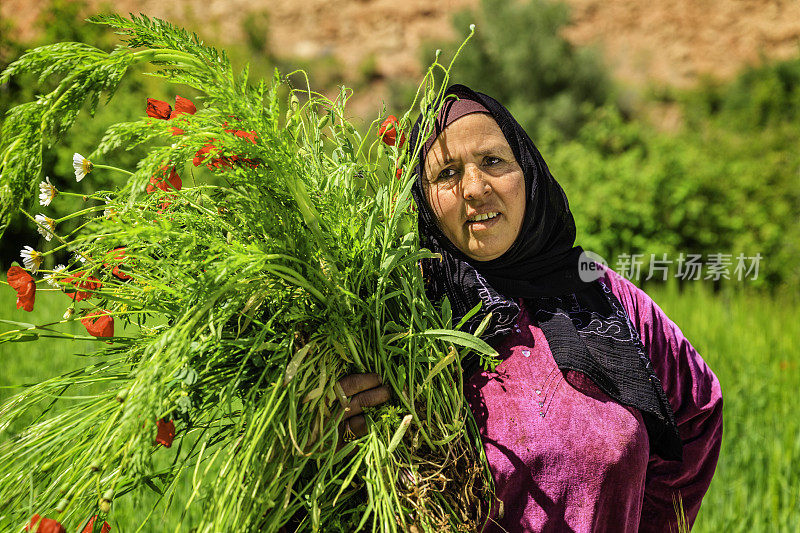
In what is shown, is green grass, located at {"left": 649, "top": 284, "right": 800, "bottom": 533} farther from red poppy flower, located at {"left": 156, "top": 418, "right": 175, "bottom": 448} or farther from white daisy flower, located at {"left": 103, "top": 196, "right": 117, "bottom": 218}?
white daisy flower, located at {"left": 103, "top": 196, "right": 117, "bottom": 218}

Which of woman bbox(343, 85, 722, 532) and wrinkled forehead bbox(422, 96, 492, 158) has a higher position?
wrinkled forehead bbox(422, 96, 492, 158)

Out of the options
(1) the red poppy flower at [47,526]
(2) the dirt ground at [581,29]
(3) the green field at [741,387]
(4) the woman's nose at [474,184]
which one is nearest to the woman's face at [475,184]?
(4) the woman's nose at [474,184]

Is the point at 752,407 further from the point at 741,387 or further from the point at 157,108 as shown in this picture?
the point at 157,108

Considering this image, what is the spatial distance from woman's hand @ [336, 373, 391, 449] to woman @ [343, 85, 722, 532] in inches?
11.3

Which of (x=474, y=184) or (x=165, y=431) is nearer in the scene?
(x=165, y=431)

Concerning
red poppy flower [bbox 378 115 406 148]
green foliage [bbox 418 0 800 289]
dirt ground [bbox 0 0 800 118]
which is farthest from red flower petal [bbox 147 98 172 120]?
dirt ground [bbox 0 0 800 118]

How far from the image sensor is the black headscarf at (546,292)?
1234mm

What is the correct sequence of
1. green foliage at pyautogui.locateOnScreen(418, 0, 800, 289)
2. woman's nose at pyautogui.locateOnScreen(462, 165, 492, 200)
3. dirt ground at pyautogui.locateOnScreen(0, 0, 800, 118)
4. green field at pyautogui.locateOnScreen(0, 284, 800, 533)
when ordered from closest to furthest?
woman's nose at pyautogui.locateOnScreen(462, 165, 492, 200)
green field at pyautogui.locateOnScreen(0, 284, 800, 533)
green foliage at pyautogui.locateOnScreen(418, 0, 800, 289)
dirt ground at pyautogui.locateOnScreen(0, 0, 800, 118)

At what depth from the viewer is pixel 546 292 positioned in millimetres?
1345

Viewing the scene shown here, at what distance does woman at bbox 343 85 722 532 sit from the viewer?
1.16 meters

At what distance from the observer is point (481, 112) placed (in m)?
1.27

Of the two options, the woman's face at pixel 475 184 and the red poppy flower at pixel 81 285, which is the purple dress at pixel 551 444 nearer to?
the woman's face at pixel 475 184

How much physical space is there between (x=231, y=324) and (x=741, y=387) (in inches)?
132

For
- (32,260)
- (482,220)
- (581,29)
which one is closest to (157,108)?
(32,260)
